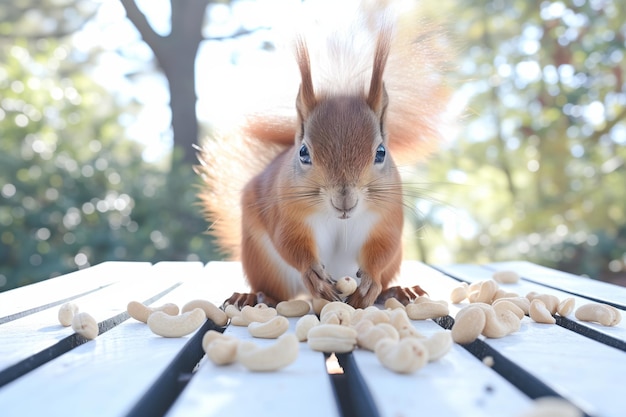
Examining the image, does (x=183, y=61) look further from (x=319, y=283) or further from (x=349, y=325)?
(x=349, y=325)

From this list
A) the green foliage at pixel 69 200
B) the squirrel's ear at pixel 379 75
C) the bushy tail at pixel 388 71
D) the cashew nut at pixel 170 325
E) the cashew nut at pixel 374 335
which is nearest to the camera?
the cashew nut at pixel 374 335

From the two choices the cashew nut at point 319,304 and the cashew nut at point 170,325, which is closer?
the cashew nut at point 170,325

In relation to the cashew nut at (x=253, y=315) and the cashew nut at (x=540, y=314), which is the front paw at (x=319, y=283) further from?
the cashew nut at (x=540, y=314)

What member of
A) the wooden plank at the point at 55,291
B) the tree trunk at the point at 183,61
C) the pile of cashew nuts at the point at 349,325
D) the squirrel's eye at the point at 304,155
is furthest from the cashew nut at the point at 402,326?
the tree trunk at the point at 183,61

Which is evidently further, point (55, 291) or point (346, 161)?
point (55, 291)

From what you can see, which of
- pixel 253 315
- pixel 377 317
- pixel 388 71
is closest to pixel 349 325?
pixel 377 317

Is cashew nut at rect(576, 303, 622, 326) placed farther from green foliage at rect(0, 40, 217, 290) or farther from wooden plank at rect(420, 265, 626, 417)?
green foliage at rect(0, 40, 217, 290)
